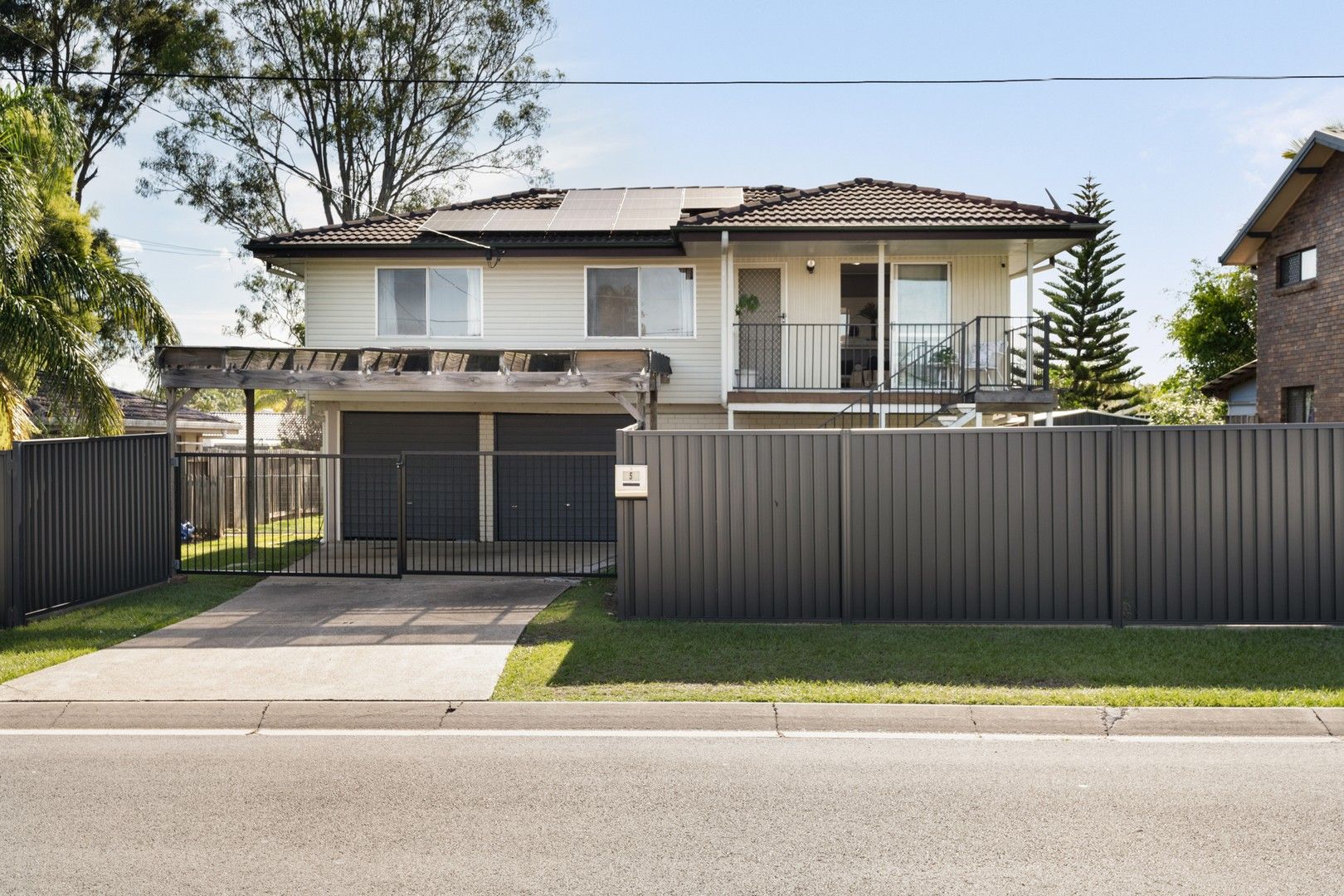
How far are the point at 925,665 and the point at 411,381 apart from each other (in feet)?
28.9

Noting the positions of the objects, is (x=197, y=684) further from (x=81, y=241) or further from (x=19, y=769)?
(x=81, y=241)

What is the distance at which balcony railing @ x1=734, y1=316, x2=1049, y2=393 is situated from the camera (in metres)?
16.6

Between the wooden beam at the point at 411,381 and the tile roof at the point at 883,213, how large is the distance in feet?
10.8

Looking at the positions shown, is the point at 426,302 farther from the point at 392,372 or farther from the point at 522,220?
the point at 392,372

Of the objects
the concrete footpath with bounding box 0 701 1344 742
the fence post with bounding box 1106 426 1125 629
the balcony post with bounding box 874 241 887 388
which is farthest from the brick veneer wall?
the concrete footpath with bounding box 0 701 1344 742

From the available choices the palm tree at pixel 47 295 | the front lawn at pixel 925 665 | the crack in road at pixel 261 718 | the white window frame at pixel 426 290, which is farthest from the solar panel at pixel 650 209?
the crack in road at pixel 261 718

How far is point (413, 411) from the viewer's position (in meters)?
18.7

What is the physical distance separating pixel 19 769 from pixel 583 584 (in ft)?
22.9

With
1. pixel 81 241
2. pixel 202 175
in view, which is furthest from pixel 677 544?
pixel 202 175

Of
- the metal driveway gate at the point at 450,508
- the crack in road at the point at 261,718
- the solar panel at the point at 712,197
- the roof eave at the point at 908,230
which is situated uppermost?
the solar panel at the point at 712,197

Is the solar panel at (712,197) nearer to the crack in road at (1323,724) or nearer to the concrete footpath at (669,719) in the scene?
the concrete footpath at (669,719)

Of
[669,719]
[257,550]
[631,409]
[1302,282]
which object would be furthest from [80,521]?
[1302,282]

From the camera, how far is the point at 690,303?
18.0 meters

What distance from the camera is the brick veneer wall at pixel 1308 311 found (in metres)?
17.6
